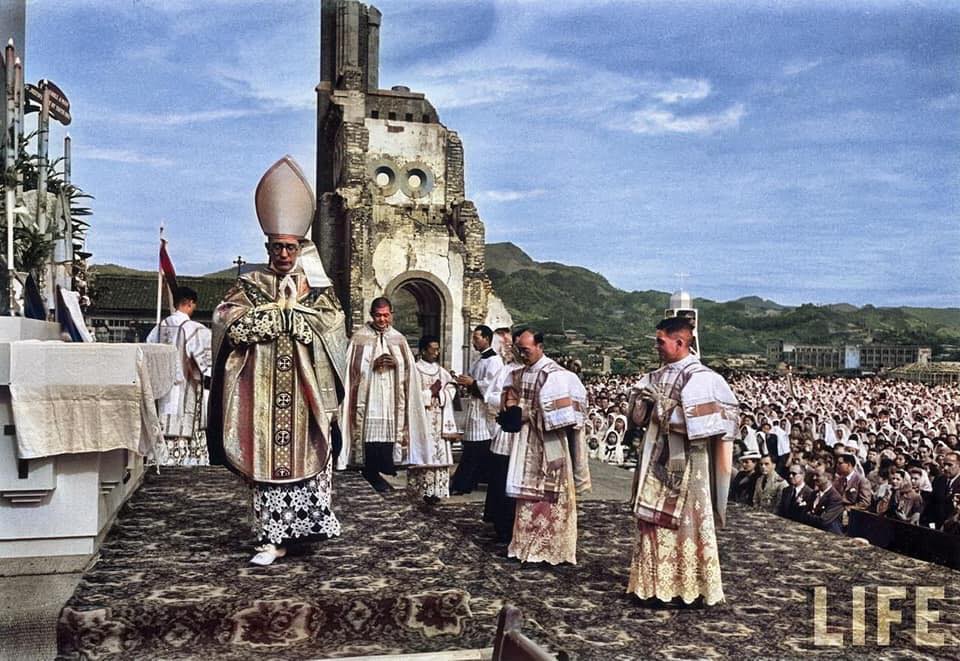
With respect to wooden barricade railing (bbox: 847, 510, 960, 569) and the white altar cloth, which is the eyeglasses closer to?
the white altar cloth

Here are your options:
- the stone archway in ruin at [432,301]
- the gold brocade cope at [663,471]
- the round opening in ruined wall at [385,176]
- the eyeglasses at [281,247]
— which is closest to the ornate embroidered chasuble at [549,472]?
the gold brocade cope at [663,471]

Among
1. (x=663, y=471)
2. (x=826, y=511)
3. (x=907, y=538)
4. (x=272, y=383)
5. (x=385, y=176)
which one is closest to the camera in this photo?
(x=272, y=383)

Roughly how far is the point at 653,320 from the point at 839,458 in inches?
1664

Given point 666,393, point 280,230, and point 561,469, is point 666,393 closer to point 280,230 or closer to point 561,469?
point 561,469

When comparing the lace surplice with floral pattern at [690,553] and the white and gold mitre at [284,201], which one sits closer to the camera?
the white and gold mitre at [284,201]

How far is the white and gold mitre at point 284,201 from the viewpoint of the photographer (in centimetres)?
496

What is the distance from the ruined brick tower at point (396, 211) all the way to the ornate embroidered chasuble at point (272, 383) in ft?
74.0

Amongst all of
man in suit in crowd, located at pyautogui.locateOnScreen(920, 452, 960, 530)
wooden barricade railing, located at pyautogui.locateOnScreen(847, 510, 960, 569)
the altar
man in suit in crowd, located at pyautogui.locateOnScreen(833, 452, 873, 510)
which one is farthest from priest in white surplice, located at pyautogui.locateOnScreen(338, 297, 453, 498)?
man in suit in crowd, located at pyautogui.locateOnScreen(920, 452, 960, 530)

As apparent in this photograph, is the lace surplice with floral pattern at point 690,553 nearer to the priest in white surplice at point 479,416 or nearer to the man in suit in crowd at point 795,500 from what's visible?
the priest in white surplice at point 479,416

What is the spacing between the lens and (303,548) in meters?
4.96

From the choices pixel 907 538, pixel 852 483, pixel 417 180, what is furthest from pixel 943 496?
pixel 417 180

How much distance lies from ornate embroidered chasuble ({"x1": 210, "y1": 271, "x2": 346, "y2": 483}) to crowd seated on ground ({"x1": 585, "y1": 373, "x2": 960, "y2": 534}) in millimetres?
2152

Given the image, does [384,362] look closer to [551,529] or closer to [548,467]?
[548,467]

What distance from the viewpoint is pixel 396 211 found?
29.1 meters
